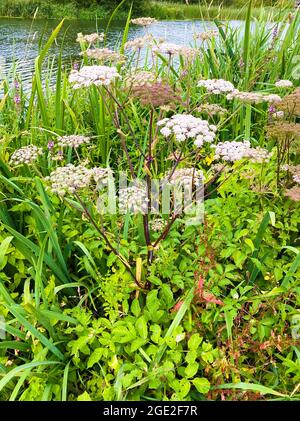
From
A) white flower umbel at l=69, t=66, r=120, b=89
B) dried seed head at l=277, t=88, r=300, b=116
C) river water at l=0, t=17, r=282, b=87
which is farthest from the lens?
river water at l=0, t=17, r=282, b=87

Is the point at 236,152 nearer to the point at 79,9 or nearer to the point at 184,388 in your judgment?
the point at 184,388

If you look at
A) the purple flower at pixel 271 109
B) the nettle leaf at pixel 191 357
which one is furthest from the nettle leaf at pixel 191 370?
the purple flower at pixel 271 109

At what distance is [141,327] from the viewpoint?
5.39 feet

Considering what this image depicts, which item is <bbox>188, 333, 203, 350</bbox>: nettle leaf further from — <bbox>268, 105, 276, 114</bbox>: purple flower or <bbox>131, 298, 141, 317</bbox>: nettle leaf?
<bbox>268, 105, 276, 114</bbox>: purple flower

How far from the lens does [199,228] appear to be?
6.89ft

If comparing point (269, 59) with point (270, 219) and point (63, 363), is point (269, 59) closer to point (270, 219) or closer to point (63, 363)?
point (270, 219)

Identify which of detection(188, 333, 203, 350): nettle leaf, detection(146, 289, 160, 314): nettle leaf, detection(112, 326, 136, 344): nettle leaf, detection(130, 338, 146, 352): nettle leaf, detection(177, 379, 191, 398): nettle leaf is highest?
detection(146, 289, 160, 314): nettle leaf

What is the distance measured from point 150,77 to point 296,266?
1.09 metres

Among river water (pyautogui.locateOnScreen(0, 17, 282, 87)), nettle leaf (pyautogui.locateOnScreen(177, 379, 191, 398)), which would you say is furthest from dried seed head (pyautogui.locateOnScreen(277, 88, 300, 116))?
nettle leaf (pyautogui.locateOnScreen(177, 379, 191, 398))

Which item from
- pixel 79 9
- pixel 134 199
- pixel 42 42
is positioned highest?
pixel 79 9

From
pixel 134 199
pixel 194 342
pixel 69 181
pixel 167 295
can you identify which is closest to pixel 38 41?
pixel 69 181

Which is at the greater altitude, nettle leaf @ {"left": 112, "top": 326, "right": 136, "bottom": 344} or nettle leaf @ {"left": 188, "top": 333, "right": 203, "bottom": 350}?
nettle leaf @ {"left": 112, "top": 326, "right": 136, "bottom": 344}

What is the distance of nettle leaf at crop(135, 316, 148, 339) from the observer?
1.62 m
